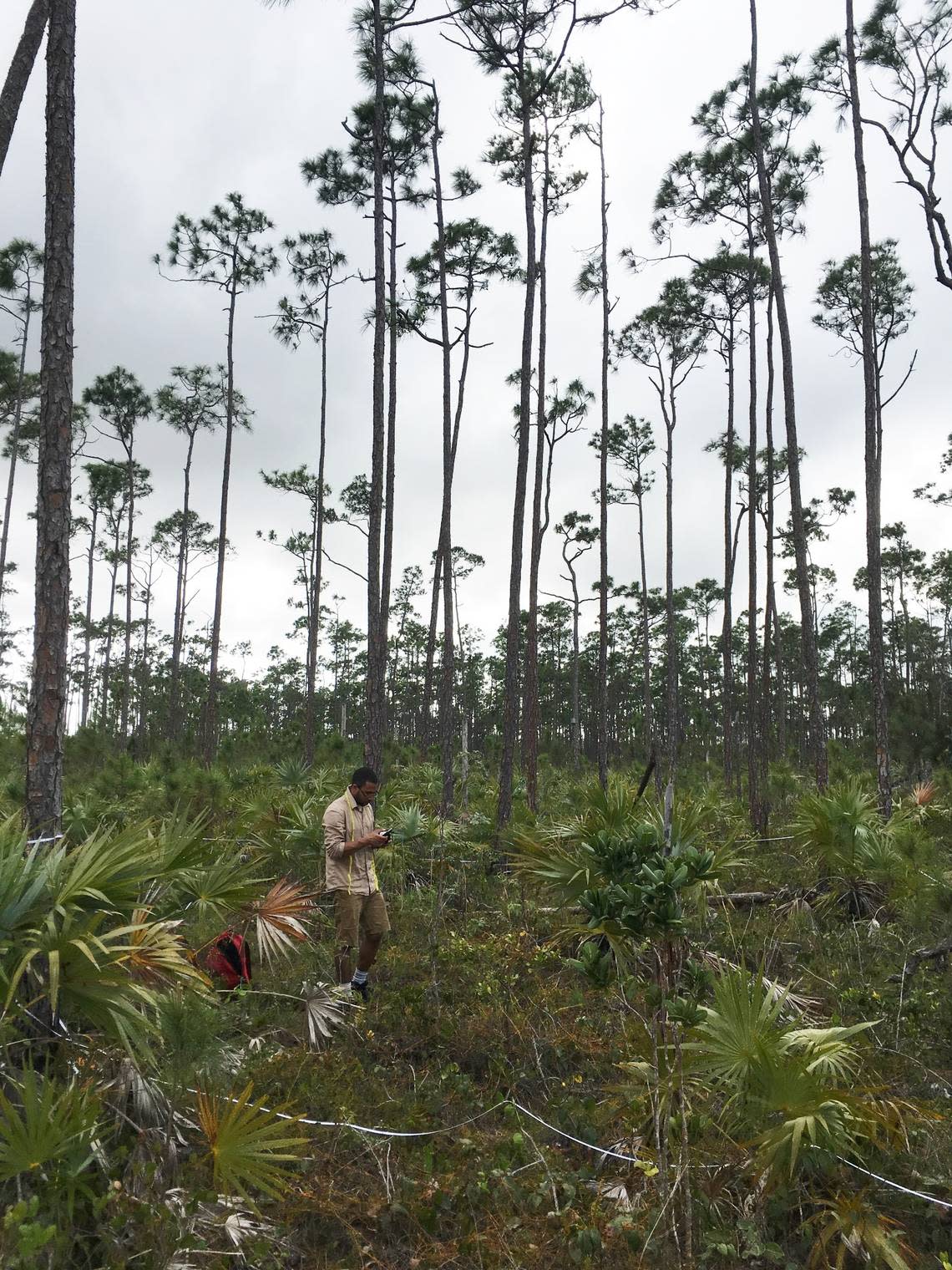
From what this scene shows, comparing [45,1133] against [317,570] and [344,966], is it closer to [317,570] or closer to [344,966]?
[344,966]

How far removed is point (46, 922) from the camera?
3654 millimetres

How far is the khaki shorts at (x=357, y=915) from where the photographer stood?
22.6 ft

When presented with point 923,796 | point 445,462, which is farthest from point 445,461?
point 923,796

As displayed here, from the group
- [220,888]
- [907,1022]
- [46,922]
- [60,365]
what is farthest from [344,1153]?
[60,365]

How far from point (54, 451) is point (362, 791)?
3528 mm

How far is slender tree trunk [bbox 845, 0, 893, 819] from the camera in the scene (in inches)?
536

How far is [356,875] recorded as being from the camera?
22.8ft

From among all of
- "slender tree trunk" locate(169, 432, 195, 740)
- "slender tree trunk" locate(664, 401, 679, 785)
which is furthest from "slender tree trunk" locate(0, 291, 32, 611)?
"slender tree trunk" locate(664, 401, 679, 785)

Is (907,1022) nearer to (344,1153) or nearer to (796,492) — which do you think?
(344,1153)

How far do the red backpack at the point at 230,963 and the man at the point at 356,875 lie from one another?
0.80 m

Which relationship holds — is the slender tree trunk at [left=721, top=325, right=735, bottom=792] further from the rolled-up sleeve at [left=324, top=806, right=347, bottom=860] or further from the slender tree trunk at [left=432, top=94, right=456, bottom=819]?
the rolled-up sleeve at [left=324, top=806, right=347, bottom=860]

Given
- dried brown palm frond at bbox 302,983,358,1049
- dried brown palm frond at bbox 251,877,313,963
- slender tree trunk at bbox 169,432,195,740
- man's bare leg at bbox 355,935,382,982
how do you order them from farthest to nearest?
slender tree trunk at bbox 169,432,195,740 → man's bare leg at bbox 355,935,382,982 → dried brown palm frond at bbox 302,983,358,1049 → dried brown palm frond at bbox 251,877,313,963

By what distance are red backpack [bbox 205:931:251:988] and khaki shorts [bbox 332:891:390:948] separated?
80cm

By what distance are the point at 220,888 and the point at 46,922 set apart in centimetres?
153
